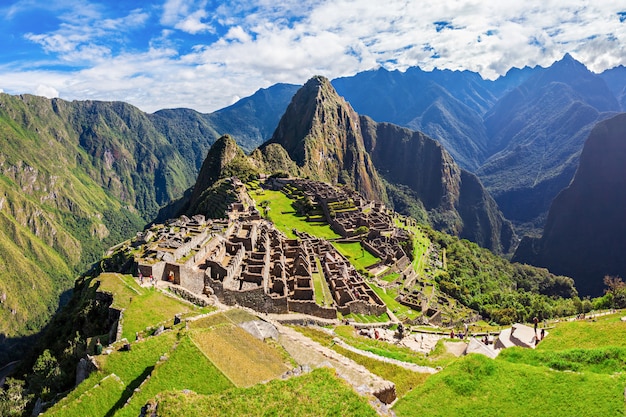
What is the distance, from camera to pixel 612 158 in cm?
19625

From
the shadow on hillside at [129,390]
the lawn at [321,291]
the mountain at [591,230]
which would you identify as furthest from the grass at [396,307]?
the mountain at [591,230]

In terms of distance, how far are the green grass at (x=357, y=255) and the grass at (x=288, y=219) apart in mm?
5619

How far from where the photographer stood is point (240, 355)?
1852 centimetres

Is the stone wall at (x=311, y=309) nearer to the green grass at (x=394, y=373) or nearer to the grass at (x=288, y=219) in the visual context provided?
the green grass at (x=394, y=373)

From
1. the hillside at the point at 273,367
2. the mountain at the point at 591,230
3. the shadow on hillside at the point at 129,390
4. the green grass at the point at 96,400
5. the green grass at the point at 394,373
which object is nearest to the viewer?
the hillside at the point at 273,367

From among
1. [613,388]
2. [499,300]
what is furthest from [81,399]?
[499,300]

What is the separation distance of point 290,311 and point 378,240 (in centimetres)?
5089

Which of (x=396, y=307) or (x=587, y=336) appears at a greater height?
(x=587, y=336)

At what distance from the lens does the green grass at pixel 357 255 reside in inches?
2781

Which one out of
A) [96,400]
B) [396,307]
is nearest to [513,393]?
[96,400]

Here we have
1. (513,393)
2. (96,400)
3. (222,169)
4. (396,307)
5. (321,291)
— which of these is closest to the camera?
(513,393)

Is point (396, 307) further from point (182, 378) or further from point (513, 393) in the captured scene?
point (513, 393)

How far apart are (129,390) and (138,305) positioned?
10694 millimetres

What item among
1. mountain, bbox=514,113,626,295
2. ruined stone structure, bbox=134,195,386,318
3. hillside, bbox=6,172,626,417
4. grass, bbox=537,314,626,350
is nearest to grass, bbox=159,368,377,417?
hillside, bbox=6,172,626,417
